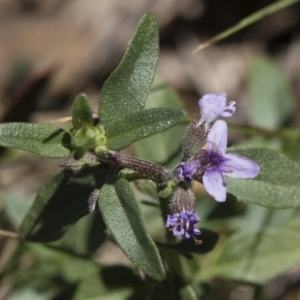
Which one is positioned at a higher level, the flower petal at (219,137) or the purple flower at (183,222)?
the flower petal at (219,137)

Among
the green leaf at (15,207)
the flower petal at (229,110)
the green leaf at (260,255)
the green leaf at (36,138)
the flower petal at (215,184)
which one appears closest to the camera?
the flower petal at (215,184)

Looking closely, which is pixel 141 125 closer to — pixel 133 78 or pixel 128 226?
pixel 133 78

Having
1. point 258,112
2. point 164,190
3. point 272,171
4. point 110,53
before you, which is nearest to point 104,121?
point 164,190

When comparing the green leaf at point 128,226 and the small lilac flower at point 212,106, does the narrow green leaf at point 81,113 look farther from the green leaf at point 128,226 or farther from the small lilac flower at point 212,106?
the small lilac flower at point 212,106

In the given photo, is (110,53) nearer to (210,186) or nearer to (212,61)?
(212,61)

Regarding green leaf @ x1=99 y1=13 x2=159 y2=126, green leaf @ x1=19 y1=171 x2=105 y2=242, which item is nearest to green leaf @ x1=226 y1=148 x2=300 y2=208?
green leaf @ x1=99 y1=13 x2=159 y2=126

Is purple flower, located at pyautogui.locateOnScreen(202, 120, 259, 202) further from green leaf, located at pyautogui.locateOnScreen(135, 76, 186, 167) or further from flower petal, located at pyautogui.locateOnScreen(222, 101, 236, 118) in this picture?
green leaf, located at pyautogui.locateOnScreen(135, 76, 186, 167)

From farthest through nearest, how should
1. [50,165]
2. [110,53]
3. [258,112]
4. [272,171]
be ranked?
1. [110,53]
2. [50,165]
3. [258,112]
4. [272,171]

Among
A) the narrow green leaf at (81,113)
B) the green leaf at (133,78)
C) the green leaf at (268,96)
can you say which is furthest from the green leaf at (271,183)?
the green leaf at (268,96)
